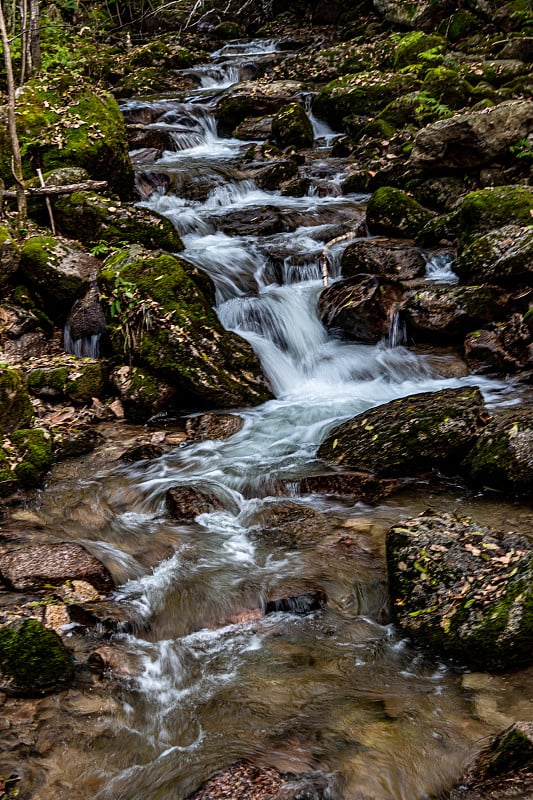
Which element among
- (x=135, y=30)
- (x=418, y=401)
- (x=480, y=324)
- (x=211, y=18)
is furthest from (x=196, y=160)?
(x=135, y=30)

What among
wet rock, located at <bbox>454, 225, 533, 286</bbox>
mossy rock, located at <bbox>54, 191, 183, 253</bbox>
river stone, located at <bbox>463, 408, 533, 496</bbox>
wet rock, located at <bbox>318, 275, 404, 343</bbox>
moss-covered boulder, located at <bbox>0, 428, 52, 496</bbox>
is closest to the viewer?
river stone, located at <bbox>463, 408, 533, 496</bbox>

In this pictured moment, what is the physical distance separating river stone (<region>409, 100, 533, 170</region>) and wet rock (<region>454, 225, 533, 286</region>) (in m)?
2.91

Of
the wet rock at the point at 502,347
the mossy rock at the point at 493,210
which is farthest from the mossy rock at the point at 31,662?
the mossy rock at the point at 493,210

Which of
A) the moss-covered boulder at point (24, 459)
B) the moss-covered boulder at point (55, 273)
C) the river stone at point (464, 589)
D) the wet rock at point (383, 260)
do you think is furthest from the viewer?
the wet rock at point (383, 260)

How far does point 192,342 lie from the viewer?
7.52 metres

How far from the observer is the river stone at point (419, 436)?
5770 millimetres

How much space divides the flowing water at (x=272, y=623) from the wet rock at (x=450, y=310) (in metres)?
0.42

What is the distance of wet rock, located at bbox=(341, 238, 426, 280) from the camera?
31.0 ft

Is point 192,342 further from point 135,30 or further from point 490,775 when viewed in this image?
point 135,30

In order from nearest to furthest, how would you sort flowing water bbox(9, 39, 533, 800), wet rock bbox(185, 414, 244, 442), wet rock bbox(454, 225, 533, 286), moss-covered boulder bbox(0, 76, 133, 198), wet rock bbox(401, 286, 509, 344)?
flowing water bbox(9, 39, 533, 800) → wet rock bbox(185, 414, 244, 442) → wet rock bbox(454, 225, 533, 286) → wet rock bbox(401, 286, 509, 344) → moss-covered boulder bbox(0, 76, 133, 198)

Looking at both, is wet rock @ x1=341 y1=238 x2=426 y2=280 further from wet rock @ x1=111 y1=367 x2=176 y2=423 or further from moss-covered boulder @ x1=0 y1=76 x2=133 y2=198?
moss-covered boulder @ x1=0 y1=76 x2=133 y2=198

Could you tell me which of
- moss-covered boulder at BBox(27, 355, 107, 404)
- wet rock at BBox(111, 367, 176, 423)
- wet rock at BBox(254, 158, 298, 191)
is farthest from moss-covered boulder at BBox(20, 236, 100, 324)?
wet rock at BBox(254, 158, 298, 191)

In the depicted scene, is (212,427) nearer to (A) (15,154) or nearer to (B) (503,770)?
(B) (503,770)

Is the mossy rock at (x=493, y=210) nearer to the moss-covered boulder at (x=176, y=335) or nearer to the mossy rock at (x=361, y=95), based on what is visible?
the moss-covered boulder at (x=176, y=335)
